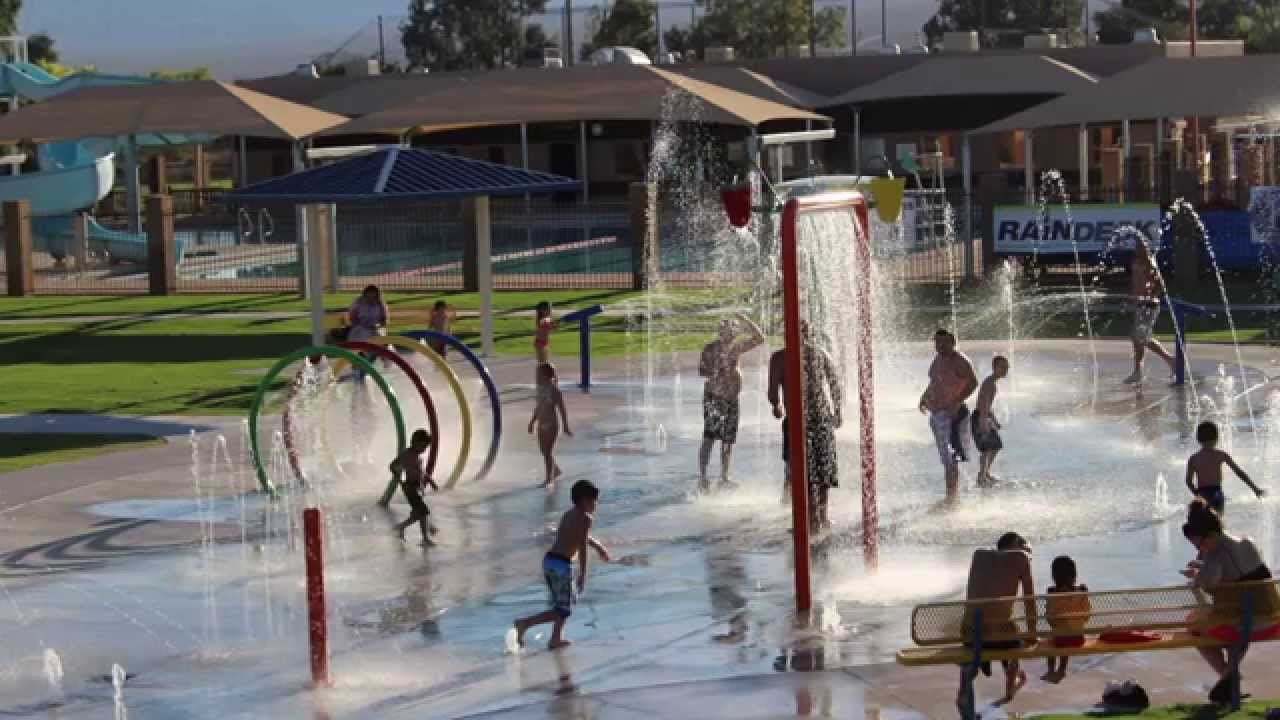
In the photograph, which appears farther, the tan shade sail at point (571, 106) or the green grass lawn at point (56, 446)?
the tan shade sail at point (571, 106)

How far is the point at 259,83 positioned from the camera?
221 ft

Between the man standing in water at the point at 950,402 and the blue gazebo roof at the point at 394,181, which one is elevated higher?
the blue gazebo roof at the point at 394,181

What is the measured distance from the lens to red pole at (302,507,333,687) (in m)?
12.9

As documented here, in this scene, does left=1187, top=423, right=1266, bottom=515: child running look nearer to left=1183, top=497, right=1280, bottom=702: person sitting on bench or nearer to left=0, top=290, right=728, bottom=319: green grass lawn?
left=1183, top=497, right=1280, bottom=702: person sitting on bench

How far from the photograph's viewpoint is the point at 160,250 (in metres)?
40.9

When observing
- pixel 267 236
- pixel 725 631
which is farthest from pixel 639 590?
pixel 267 236

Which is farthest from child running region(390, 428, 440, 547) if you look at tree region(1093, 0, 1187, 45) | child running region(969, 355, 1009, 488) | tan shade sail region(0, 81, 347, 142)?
tree region(1093, 0, 1187, 45)

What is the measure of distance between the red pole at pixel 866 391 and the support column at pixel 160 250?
26249 millimetres

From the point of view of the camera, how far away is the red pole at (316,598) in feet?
42.2

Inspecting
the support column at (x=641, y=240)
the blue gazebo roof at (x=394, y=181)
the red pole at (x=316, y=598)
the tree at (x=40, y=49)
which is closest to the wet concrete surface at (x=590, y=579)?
the red pole at (x=316, y=598)

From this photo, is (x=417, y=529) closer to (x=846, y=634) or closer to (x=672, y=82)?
(x=846, y=634)

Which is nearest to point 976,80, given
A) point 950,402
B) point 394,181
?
point 394,181

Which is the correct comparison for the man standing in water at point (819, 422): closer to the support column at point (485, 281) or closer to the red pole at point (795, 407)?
the red pole at point (795, 407)

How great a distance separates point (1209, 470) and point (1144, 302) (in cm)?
985
